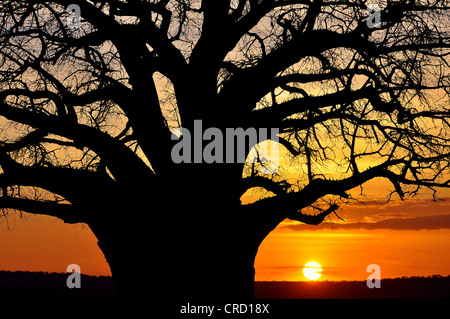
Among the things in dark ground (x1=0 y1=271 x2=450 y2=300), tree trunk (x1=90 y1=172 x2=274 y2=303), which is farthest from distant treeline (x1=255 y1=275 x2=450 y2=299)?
tree trunk (x1=90 y1=172 x2=274 y2=303)

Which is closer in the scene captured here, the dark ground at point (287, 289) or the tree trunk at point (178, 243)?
the tree trunk at point (178, 243)

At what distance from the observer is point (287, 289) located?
59.7 ft

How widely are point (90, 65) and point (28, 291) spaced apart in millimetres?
11475

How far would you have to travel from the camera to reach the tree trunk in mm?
8844

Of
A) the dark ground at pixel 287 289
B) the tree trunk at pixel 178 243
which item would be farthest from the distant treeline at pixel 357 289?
the tree trunk at pixel 178 243

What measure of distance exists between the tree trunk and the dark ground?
731 cm

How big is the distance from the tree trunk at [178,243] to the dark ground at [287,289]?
7.31m

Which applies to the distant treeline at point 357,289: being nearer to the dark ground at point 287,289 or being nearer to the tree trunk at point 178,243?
the dark ground at point 287,289

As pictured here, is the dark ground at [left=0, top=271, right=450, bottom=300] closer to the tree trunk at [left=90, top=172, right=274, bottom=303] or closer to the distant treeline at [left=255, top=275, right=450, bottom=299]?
the distant treeline at [left=255, top=275, right=450, bottom=299]

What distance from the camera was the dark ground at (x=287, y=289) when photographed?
670 inches

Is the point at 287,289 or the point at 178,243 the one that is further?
the point at 287,289

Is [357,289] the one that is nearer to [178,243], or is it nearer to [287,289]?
[287,289]

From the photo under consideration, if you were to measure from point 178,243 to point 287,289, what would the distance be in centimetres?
1003

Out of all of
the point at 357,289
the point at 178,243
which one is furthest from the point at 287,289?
the point at 178,243
